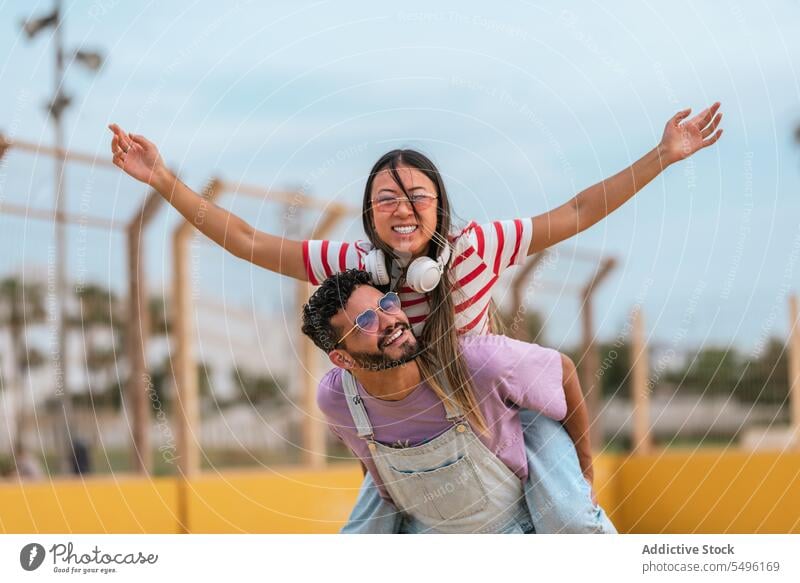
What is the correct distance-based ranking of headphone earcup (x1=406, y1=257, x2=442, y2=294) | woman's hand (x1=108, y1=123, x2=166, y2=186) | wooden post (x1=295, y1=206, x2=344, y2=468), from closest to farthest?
headphone earcup (x1=406, y1=257, x2=442, y2=294), woman's hand (x1=108, y1=123, x2=166, y2=186), wooden post (x1=295, y1=206, x2=344, y2=468)

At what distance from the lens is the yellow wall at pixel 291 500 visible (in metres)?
5.22

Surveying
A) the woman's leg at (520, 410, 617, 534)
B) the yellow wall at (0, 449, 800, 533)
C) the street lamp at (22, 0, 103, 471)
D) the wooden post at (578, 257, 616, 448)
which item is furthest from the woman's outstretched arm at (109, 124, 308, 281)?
the yellow wall at (0, 449, 800, 533)

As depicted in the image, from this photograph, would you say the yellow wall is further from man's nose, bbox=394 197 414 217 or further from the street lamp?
man's nose, bbox=394 197 414 217

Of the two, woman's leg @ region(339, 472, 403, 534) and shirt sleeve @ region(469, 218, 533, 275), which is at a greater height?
shirt sleeve @ region(469, 218, 533, 275)

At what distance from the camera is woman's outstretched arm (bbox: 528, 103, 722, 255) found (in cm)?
325

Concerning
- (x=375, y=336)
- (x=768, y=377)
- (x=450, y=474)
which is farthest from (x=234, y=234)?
(x=768, y=377)

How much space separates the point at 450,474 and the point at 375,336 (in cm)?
41

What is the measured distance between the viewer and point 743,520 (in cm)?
600

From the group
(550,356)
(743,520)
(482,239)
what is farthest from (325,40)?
(743,520)

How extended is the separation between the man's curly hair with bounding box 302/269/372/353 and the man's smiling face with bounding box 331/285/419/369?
0.01 m

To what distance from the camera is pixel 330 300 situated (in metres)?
3.21

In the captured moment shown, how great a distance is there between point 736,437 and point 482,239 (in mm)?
3465

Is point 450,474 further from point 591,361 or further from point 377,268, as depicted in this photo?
point 591,361
